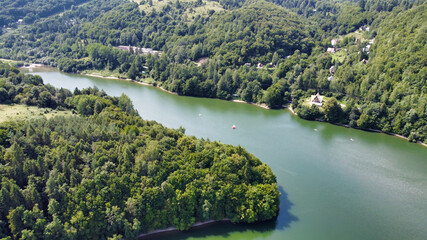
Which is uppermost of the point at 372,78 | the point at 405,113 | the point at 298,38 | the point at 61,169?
the point at 298,38

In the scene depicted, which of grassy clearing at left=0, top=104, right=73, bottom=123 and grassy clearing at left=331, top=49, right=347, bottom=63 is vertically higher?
grassy clearing at left=331, top=49, right=347, bottom=63

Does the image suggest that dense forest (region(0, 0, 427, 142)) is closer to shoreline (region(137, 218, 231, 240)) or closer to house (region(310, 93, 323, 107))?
house (region(310, 93, 323, 107))

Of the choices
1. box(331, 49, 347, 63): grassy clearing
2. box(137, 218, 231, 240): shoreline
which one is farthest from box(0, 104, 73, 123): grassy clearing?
box(331, 49, 347, 63): grassy clearing

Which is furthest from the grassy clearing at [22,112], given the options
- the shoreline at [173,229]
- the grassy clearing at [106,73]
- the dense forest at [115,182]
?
the grassy clearing at [106,73]

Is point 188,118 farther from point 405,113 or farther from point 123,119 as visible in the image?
point 405,113

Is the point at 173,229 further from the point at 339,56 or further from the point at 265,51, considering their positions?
the point at 339,56

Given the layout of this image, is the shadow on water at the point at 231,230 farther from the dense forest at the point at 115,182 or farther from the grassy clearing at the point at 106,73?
the grassy clearing at the point at 106,73

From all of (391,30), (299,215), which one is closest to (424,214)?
(299,215)
